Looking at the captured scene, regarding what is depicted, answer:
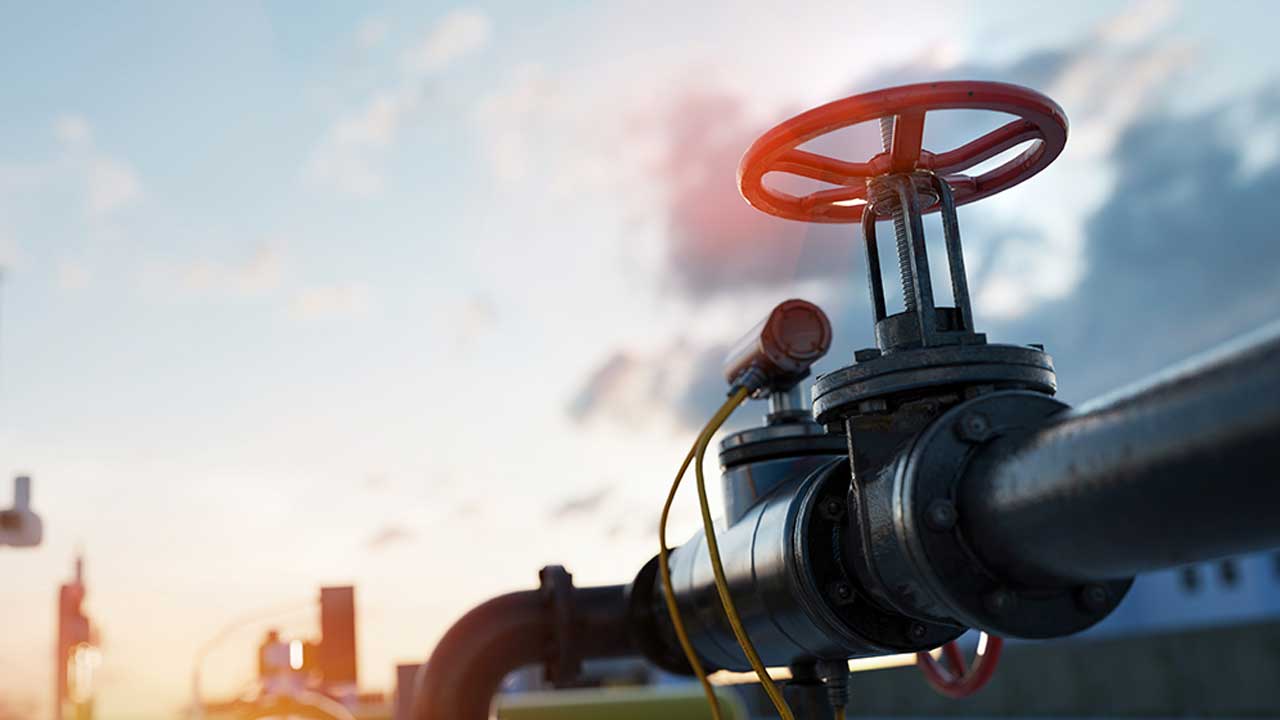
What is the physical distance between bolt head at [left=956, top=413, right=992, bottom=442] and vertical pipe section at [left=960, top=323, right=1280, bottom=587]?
18 millimetres

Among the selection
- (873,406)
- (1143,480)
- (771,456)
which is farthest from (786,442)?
(1143,480)

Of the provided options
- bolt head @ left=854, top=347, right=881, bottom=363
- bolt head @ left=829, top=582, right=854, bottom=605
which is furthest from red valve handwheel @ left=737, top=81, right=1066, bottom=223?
bolt head @ left=829, top=582, right=854, bottom=605

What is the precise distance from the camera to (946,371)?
1.54 meters

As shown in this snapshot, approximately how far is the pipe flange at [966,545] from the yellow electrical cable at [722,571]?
0.53 meters

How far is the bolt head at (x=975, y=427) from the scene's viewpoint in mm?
1352

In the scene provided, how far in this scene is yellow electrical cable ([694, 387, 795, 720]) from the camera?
6.14 feet

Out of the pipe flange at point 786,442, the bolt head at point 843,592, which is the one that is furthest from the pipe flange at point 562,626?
the bolt head at point 843,592

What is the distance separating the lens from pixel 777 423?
2.37 metres

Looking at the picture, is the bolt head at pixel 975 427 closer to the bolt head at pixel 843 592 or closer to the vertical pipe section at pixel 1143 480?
the vertical pipe section at pixel 1143 480

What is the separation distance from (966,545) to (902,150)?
2.15 feet

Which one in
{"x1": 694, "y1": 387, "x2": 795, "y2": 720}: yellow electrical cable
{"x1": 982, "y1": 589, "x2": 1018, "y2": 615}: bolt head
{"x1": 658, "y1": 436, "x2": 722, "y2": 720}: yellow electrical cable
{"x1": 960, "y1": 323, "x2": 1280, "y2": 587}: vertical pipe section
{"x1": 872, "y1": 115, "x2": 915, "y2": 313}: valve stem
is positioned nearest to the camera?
{"x1": 960, "y1": 323, "x2": 1280, "y2": 587}: vertical pipe section

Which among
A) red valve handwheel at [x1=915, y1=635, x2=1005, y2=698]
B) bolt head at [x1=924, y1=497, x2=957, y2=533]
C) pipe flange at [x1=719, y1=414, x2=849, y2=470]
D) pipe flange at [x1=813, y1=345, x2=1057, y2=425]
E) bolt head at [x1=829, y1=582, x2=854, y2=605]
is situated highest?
pipe flange at [x1=719, y1=414, x2=849, y2=470]

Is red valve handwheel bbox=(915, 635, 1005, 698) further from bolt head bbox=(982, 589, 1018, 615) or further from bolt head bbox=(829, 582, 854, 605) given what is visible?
bolt head bbox=(982, 589, 1018, 615)

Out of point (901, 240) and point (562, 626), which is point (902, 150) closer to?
point (901, 240)
